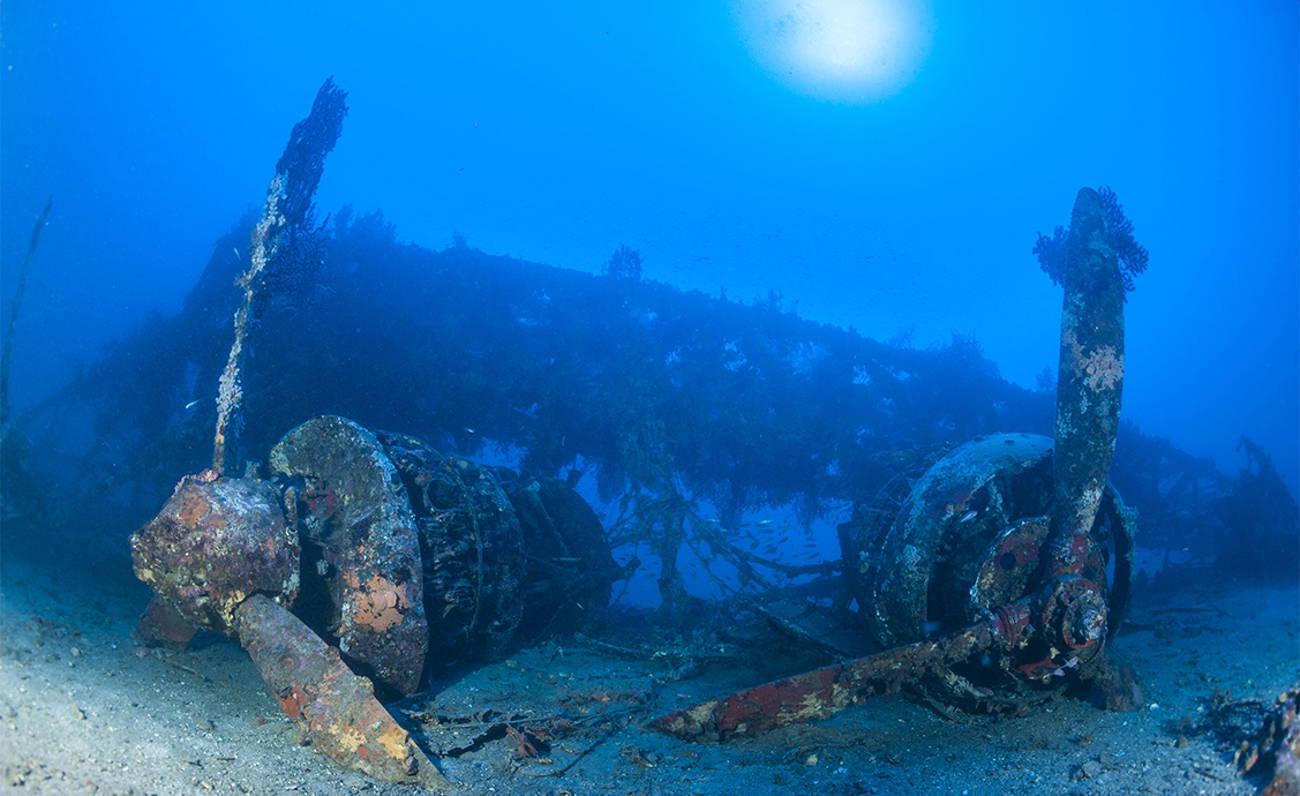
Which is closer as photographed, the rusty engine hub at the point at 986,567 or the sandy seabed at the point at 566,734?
the sandy seabed at the point at 566,734

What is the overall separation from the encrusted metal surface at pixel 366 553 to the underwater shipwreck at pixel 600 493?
29 millimetres

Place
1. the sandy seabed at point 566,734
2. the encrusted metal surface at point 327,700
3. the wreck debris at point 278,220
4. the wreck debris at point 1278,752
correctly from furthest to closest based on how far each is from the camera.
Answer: the wreck debris at point 278,220 → the encrusted metal surface at point 327,700 → the sandy seabed at point 566,734 → the wreck debris at point 1278,752

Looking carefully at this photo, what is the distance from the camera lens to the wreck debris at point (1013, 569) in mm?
4562

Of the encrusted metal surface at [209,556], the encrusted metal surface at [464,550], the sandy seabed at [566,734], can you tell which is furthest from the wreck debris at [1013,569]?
the encrusted metal surface at [209,556]

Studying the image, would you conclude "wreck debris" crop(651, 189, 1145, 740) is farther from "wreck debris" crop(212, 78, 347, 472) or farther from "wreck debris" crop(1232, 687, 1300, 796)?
"wreck debris" crop(212, 78, 347, 472)

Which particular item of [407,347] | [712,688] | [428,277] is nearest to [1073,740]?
[712,688]

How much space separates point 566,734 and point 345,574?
91.8 inches

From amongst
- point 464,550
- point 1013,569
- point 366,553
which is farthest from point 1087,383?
point 366,553

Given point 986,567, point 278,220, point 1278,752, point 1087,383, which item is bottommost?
point 1278,752

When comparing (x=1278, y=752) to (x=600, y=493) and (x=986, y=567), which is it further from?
(x=600, y=493)

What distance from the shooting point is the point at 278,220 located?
7.04 m

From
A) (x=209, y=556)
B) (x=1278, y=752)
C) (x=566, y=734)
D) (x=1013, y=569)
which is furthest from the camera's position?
(x=1013, y=569)

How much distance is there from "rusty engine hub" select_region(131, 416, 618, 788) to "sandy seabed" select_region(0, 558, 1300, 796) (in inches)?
11.7

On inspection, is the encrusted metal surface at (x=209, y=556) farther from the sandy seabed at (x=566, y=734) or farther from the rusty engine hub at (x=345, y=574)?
the sandy seabed at (x=566, y=734)
